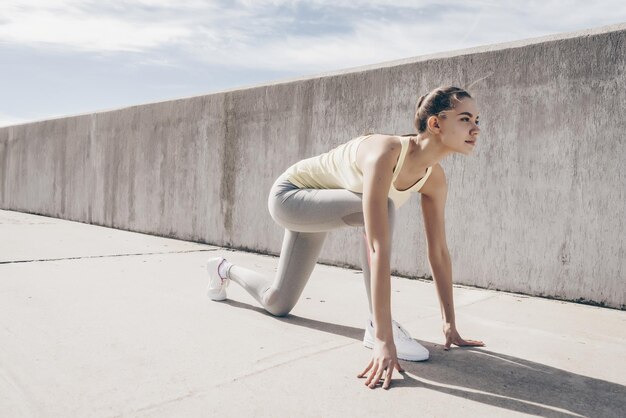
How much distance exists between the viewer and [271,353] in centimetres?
221

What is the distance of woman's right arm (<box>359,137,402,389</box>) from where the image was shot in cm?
192

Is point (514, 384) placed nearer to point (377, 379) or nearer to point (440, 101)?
point (377, 379)

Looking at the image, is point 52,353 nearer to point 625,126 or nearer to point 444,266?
point 444,266

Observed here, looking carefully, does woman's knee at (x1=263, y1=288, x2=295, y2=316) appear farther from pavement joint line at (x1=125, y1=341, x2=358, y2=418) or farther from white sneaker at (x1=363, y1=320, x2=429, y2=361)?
white sneaker at (x1=363, y1=320, x2=429, y2=361)

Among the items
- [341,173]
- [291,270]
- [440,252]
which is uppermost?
[341,173]

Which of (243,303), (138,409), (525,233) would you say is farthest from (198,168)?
(138,409)

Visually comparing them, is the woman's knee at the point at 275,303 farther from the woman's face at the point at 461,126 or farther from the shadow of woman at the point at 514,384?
the woman's face at the point at 461,126

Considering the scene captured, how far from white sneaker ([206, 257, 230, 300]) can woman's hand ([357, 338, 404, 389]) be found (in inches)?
53.6

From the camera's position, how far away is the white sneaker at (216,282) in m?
3.10

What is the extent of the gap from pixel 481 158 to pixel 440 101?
5.49ft

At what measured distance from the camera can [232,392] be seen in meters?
1.80

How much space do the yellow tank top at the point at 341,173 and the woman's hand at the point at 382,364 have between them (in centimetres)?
62

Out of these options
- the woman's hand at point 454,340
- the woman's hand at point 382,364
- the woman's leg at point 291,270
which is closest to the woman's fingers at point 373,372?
the woman's hand at point 382,364

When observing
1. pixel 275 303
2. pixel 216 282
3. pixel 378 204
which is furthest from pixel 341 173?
pixel 216 282
